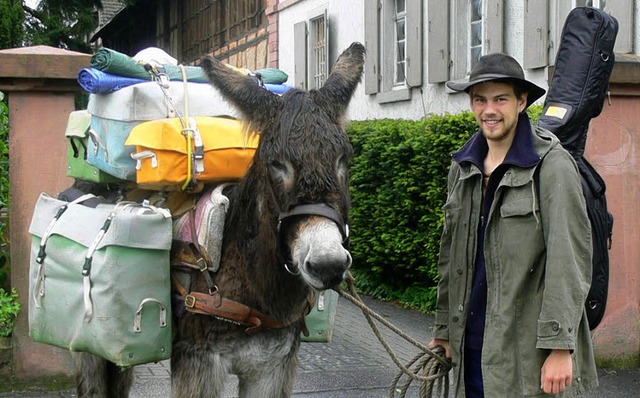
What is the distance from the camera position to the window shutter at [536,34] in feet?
33.7

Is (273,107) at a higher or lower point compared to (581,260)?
higher

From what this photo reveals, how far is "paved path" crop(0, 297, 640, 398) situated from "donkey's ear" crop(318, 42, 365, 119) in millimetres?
3031

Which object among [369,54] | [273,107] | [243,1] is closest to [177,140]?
[273,107]

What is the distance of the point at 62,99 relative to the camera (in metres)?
6.68

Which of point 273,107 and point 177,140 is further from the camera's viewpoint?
point 177,140

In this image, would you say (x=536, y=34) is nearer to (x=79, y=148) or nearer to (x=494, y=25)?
(x=494, y=25)

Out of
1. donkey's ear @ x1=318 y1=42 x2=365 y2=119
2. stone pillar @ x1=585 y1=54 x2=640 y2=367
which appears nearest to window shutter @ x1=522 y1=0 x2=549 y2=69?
stone pillar @ x1=585 y1=54 x2=640 y2=367

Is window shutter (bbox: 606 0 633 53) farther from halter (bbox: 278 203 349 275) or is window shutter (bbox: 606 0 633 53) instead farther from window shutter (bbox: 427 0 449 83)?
halter (bbox: 278 203 349 275)

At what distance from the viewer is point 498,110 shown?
3.60 metres

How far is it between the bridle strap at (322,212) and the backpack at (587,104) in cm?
100

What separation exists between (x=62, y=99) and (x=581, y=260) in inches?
169

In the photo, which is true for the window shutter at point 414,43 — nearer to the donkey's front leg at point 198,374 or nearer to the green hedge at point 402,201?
the green hedge at point 402,201

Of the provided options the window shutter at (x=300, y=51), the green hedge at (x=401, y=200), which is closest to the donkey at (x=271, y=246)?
the green hedge at (x=401, y=200)

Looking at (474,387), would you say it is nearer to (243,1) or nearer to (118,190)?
(118,190)
